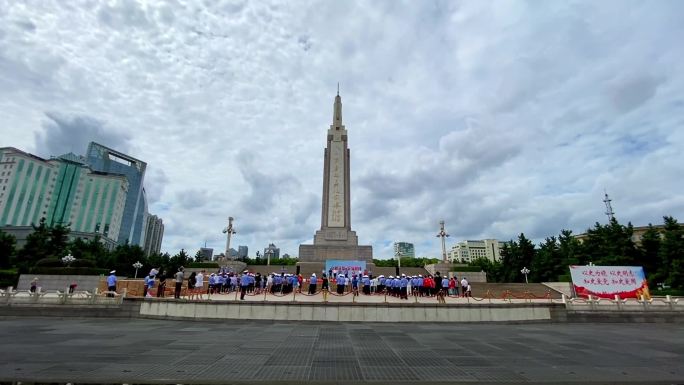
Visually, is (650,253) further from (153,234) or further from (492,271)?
(153,234)

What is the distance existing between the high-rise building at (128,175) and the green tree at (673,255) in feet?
401

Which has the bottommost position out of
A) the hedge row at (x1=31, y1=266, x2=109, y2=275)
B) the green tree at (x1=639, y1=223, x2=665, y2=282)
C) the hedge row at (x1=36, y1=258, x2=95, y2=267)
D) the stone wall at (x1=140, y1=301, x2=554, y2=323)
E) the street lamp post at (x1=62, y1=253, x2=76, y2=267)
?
the stone wall at (x1=140, y1=301, x2=554, y2=323)

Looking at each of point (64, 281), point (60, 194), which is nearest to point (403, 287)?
point (64, 281)

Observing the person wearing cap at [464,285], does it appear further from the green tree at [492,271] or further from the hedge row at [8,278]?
the hedge row at [8,278]

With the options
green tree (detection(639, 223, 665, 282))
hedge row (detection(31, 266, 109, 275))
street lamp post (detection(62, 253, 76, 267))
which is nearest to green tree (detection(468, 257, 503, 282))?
green tree (detection(639, 223, 665, 282))

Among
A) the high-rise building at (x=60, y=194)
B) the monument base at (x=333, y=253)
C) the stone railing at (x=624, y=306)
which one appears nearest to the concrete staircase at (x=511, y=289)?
the stone railing at (x=624, y=306)

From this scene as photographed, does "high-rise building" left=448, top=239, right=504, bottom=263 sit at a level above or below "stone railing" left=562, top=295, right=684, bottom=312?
above

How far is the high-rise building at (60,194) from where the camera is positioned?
86625mm

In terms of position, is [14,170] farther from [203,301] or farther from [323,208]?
[203,301]

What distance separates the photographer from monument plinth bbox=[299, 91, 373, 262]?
38.5 metres

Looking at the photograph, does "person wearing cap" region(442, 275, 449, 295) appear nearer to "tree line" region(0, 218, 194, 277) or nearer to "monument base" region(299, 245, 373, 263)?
"monument base" region(299, 245, 373, 263)

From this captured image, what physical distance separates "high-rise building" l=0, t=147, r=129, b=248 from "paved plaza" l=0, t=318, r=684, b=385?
311 feet

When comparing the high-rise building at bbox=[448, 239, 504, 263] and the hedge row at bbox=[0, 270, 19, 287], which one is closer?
the hedge row at bbox=[0, 270, 19, 287]

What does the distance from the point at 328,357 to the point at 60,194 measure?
11561cm
